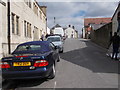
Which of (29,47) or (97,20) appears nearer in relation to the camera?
(29,47)

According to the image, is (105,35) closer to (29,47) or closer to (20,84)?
(29,47)

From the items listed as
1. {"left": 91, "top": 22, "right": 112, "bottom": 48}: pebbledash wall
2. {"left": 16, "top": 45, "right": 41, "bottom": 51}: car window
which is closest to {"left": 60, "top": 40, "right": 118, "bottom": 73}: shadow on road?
{"left": 16, "top": 45, "right": 41, "bottom": 51}: car window

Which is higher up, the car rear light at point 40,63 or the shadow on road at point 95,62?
the car rear light at point 40,63

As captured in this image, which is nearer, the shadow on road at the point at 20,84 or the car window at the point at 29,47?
the shadow on road at the point at 20,84

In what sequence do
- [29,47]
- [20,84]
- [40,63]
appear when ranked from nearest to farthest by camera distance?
1. [40,63]
2. [20,84]
3. [29,47]

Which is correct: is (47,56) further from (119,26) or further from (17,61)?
(119,26)

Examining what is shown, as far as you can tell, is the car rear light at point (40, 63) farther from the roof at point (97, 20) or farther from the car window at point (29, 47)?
the roof at point (97, 20)

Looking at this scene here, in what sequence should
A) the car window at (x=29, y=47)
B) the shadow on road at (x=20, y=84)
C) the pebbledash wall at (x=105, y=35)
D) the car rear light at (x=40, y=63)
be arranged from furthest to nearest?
1. the pebbledash wall at (x=105, y=35)
2. the car window at (x=29, y=47)
3. the shadow on road at (x=20, y=84)
4. the car rear light at (x=40, y=63)

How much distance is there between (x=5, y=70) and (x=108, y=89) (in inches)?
139

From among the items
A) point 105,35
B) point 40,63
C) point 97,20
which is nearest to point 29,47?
point 40,63

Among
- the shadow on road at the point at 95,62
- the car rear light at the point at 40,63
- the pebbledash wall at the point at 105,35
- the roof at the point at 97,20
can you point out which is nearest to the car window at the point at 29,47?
the car rear light at the point at 40,63

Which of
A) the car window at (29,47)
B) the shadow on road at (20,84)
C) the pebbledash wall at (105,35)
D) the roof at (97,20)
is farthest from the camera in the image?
the roof at (97,20)

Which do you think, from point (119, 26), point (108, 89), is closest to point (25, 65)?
point (108, 89)

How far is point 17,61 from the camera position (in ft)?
17.5
